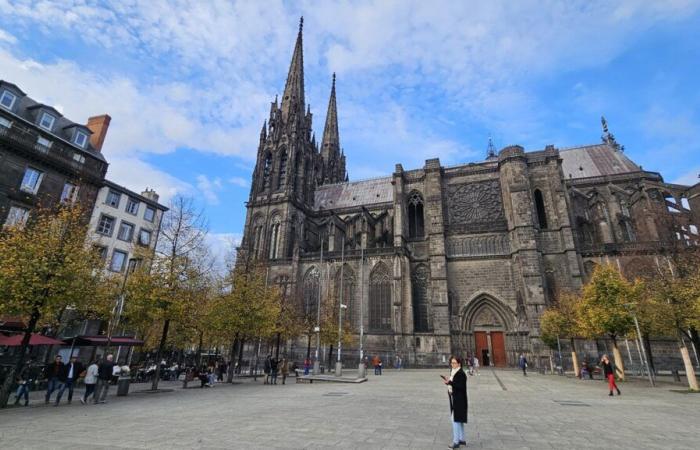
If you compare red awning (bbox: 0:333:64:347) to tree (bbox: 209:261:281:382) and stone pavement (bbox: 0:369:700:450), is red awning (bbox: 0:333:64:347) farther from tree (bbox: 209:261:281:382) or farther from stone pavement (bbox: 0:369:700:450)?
tree (bbox: 209:261:281:382)

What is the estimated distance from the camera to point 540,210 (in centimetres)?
3547

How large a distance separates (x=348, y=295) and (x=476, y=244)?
47.2 feet

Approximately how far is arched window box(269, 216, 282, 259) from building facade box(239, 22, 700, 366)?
0.16m

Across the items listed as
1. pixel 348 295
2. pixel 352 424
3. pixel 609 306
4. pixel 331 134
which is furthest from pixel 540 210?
pixel 331 134

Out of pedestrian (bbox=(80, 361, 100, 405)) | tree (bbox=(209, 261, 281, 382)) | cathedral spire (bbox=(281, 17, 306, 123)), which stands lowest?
pedestrian (bbox=(80, 361, 100, 405))

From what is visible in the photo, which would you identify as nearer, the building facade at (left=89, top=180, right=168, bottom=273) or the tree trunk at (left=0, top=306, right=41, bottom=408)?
the tree trunk at (left=0, top=306, right=41, bottom=408)

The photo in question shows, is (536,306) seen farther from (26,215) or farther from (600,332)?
(26,215)

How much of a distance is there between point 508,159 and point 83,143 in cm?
3908

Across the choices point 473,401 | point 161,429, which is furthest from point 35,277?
point 473,401

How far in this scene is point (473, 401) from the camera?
11.3 m

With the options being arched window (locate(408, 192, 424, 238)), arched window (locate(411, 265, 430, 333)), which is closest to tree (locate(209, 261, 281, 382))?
arched window (locate(411, 265, 430, 333))

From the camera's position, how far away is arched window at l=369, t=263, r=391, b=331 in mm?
33562

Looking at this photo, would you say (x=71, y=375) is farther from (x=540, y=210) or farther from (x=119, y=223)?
(x=540, y=210)

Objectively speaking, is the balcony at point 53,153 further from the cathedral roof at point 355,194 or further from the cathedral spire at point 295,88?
the cathedral roof at point 355,194
